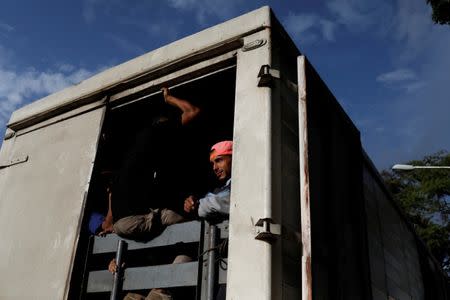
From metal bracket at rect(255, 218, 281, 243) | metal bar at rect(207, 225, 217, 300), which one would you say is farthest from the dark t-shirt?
metal bracket at rect(255, 218, 281, 243)

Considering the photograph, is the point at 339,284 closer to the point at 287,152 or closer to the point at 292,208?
the point at 292,208

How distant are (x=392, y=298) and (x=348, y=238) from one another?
1526 millimetres

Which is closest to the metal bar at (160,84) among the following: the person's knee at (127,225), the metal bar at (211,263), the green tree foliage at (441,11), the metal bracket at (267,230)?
the person's knee at (127,225)

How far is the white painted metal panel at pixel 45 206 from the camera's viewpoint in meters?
3.30

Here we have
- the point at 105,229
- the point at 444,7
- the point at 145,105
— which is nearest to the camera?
the point at 105,229

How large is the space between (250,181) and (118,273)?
1.21m

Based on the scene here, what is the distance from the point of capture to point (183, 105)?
3592mm

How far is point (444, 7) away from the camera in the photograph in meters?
11.4

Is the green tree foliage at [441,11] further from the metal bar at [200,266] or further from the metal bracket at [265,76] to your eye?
the metal bar at [200,266]

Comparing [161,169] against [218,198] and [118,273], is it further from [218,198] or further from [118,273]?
[218,198]

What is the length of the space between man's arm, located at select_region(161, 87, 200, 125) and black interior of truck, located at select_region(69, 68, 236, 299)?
0.25ft

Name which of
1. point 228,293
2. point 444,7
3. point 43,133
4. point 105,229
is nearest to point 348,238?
point 228,293

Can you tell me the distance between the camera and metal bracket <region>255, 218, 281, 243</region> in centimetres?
231

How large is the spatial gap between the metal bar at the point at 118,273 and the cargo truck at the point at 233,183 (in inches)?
1.5
